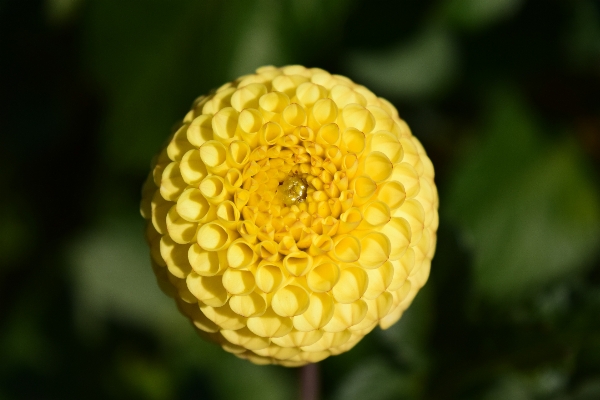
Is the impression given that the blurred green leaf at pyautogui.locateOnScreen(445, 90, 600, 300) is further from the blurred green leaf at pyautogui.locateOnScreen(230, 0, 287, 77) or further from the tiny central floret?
the tiny central floret

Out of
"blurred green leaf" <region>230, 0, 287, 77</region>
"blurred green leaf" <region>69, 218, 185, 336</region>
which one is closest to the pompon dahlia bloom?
"blurred green leaf" <region>230, 0, 287, 77</region>

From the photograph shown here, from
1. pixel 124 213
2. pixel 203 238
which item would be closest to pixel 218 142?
pixel 203 238

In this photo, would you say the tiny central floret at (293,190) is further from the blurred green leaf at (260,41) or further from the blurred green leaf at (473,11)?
the blurred green leaf at (473,11)

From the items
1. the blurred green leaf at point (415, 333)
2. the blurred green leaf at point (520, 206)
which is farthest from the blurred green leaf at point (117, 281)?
the blurred green leaf at point (520, 206)

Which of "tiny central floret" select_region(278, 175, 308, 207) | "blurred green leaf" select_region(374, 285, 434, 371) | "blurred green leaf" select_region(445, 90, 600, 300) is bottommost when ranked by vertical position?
"blurred green leaf" select_region(374, 285, 434, 371)

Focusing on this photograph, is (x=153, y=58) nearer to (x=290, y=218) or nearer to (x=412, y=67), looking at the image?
(x=412, y=67)

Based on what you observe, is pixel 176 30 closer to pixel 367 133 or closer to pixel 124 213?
pixel 124 213

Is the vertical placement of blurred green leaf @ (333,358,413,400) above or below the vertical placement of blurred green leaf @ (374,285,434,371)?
below
